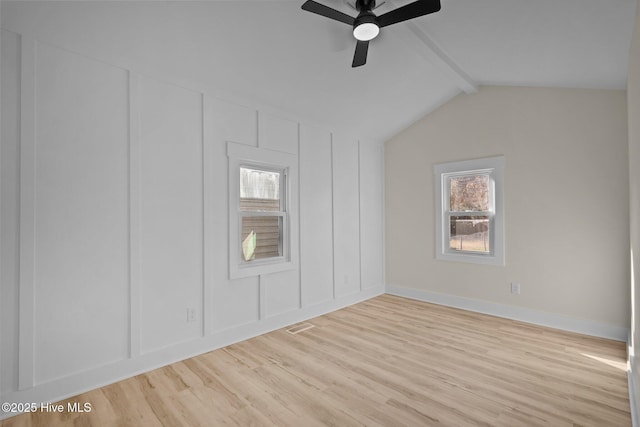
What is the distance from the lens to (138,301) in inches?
107

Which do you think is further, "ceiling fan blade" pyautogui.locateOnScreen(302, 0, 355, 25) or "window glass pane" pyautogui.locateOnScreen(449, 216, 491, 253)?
"window glass pane" pyautogui.locateOnScreen(449, 216, 491, 253)

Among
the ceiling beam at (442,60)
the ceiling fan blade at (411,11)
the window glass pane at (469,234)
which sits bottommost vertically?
the window glass pane at (469,234)

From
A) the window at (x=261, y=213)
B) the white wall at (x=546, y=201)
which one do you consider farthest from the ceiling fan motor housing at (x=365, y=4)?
the white wall at (x=546, y=201)

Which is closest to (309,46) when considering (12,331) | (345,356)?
(345,356)

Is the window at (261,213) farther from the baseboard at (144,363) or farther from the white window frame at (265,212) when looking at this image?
the baseboard at (144,363)

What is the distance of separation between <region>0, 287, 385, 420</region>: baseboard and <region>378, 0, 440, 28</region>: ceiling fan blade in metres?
3.16

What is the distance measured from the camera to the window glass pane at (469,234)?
4.42 meters

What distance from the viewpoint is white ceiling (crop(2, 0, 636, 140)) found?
89.9 inches

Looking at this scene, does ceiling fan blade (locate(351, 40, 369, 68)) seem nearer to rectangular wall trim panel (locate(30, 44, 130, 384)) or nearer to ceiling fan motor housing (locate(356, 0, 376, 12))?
ceiling fan motor housing (locate(356, 0, 376, 12))

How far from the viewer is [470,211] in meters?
4.55

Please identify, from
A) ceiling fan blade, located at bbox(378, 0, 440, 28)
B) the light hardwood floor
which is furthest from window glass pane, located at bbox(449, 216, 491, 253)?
ceiling fan blade, located at bbox(378, 0, 440, 28)

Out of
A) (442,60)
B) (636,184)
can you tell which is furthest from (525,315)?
(442,60)

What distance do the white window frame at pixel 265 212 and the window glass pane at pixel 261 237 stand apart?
5 cm

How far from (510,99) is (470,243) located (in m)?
1.97
